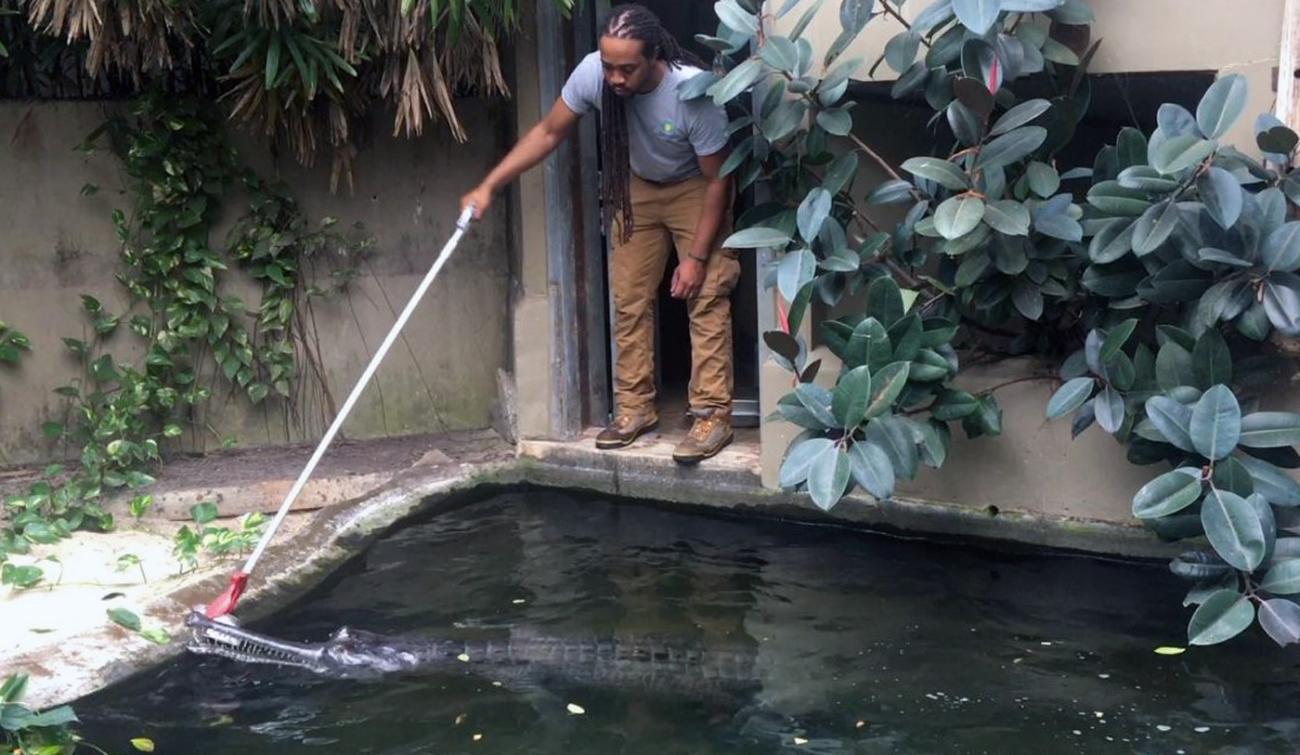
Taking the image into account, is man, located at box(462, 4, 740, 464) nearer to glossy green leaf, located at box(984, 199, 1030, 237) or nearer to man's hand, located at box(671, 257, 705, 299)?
man's hand, located at box(671, 257, 705, 299)

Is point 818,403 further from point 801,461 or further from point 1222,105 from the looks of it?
point 1222,105

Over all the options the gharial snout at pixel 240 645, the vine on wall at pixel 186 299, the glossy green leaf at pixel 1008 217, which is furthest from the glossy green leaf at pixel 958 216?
the vine on wall at pixel 186 299

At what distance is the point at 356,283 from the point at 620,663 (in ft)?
8.84

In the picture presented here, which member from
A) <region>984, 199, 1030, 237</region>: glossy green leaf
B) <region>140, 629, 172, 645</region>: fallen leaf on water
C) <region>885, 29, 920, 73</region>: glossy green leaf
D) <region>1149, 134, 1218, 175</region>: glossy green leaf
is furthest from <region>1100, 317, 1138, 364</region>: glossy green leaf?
<region>140, 629, 172, 645</region>: fallen leaf on water

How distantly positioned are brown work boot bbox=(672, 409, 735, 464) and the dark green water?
40 centimetres

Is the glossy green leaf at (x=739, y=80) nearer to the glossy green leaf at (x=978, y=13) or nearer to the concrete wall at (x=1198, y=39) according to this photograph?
the concrete wall at (x=1198, y=39)

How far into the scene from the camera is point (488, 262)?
6180mm

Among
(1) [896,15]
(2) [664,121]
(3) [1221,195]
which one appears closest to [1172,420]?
(3) [1221,195]

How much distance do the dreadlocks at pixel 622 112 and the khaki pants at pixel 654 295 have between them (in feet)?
0.18

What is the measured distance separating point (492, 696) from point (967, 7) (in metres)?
2.33

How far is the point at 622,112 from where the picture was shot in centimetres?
521

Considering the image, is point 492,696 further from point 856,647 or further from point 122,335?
point 122,335

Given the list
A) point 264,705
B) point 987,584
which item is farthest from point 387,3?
point 987,584

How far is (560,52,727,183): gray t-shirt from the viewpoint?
5.01 metres
